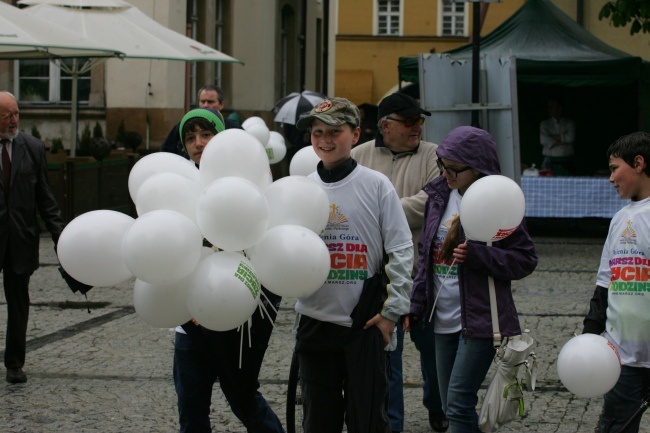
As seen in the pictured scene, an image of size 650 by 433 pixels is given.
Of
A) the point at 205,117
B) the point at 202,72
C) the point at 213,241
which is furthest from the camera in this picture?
the point at 202,72

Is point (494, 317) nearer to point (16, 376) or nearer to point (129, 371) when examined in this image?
point (129, 371)

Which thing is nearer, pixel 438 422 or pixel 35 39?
pixel 438 422

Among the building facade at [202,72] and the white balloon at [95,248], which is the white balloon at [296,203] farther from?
the building facade at [202,72]

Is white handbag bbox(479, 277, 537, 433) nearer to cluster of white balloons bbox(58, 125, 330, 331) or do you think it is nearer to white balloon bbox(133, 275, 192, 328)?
cluster of white balloons bbox(58, 125, 330, 331)

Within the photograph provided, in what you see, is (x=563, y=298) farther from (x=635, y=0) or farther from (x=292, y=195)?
(x=292, y=195)

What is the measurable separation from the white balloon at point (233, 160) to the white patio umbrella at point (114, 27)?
11.9m

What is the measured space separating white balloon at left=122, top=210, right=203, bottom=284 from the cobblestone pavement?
8.53 ft

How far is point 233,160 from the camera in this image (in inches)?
176

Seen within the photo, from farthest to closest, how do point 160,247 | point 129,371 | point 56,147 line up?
point 56,147, point 129,371, point 160,247

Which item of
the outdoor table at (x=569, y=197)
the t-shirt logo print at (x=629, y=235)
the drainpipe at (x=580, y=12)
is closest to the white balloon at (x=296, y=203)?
the t-shirt logo print at (x=629, y=235)

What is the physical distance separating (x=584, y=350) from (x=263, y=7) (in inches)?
991

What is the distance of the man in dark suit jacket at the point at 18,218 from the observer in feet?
26.0

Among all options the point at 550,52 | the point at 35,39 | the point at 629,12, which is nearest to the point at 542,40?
the point at 550,52

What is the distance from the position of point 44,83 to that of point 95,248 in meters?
20.3
